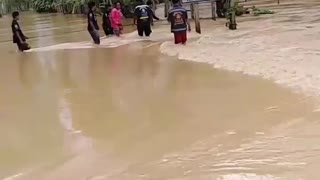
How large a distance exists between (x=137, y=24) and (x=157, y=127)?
1188 centimetres

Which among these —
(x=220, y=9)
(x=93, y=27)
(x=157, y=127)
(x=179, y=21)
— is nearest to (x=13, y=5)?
(x=220, y=9)

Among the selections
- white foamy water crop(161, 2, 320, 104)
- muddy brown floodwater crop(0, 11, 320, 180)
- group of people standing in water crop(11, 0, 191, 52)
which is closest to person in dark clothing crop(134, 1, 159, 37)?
group of people standing in water crop(11, 0, 191, 52)

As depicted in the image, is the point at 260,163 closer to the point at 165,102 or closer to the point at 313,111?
the point at 313,111

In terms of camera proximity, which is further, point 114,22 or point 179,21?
point 114,22

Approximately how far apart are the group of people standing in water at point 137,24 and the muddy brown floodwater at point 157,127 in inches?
132

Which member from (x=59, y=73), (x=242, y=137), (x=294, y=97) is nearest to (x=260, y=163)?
(x=242, y=137)

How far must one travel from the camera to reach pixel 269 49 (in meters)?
11.8

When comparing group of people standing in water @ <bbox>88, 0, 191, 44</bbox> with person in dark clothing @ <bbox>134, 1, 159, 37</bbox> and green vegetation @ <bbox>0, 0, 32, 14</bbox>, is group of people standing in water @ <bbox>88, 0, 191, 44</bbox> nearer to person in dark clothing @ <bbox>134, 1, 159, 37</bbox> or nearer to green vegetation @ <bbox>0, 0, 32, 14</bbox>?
person in dark clothing @ <bbox>134, 1, 159, 37</bbox>

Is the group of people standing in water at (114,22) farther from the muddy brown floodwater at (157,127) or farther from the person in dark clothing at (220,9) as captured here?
the muddy brown floodwater at (157,127)

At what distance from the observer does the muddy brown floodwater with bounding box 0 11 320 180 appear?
200 inches

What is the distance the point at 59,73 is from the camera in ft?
38.8

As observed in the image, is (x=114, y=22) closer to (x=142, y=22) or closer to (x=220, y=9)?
(x=142, y=22)

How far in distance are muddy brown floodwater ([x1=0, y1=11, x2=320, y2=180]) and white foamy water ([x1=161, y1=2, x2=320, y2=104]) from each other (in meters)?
0.46

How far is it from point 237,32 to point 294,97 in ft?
28.9
